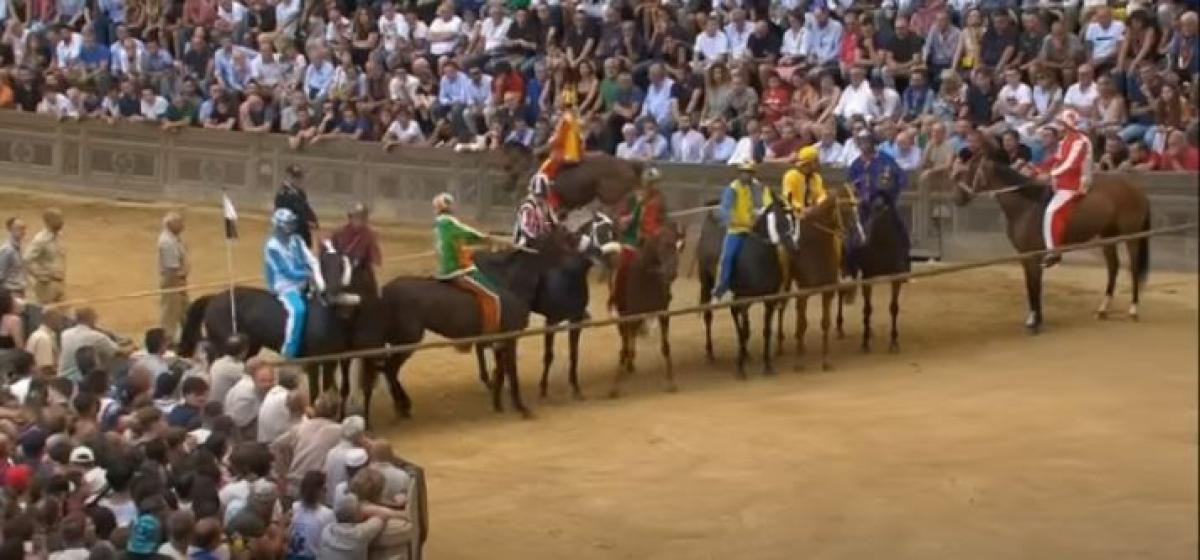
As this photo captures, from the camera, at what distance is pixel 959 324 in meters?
21.6

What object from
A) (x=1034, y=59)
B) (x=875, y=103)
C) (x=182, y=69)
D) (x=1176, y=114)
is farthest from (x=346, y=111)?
(x=1176, y=114)

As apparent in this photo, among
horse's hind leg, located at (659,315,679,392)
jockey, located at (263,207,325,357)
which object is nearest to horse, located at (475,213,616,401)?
horse's hind leg, located at (659,315,679,392)

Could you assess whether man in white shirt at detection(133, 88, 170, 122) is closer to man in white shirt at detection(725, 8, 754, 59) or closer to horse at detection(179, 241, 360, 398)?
man in white shirt at detection(725, 8, 754, 59)

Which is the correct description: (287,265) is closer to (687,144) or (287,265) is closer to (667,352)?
(667,352)

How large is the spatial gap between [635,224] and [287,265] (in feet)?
12.7

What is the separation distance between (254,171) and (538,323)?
9.11m

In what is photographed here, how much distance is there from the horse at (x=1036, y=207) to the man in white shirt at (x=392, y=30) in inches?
377

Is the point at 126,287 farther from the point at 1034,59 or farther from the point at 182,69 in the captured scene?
the point at 1034,59

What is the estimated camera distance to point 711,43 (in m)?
26.5

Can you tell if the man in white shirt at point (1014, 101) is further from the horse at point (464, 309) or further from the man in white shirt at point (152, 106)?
the man in white shirt at point (152, 106)

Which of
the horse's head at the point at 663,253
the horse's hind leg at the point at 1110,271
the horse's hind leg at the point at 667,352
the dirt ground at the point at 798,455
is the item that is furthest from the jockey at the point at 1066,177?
the horse's hind leg at the point at 667,352

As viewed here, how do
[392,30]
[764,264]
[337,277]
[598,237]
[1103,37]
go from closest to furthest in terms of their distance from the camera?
[337,277] < [598,237] < [764,264] < [1103,37] < [392,30]

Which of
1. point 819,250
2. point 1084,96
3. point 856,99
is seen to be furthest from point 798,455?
point 856,99

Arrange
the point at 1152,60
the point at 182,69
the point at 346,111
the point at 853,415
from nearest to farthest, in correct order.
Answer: the point at 853,415 < the point at 1152,60 < the point at 346,111 < the point at 182,69
